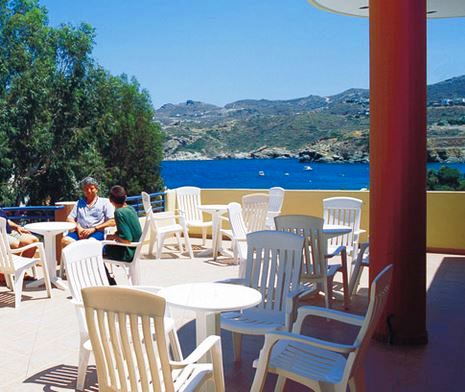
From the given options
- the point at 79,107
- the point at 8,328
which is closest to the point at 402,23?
the point at 8,328

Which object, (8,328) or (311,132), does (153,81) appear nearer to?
(311,132)

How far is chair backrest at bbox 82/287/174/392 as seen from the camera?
2.26 meters

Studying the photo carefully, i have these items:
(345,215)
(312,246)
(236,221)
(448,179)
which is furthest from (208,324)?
(448,179)

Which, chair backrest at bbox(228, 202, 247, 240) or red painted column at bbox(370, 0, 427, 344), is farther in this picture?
chair backrest at bbox(228, 202, 247, 240)

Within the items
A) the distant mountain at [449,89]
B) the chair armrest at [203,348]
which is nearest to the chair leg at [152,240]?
the chair armrest at [203,348]

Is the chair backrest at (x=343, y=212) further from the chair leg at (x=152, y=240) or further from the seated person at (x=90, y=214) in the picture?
the chair leg at (x=152, y=240)

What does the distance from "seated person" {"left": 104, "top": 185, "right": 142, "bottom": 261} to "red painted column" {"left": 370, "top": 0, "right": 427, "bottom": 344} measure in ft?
7.78

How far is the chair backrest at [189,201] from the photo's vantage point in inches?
369

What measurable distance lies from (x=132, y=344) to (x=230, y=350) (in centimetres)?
194

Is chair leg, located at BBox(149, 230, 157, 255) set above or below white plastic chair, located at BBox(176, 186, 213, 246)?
below

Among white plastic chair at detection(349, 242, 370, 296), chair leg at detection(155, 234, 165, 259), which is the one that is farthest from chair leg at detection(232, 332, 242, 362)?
chair leg at detection(155, 234, 165, 259)

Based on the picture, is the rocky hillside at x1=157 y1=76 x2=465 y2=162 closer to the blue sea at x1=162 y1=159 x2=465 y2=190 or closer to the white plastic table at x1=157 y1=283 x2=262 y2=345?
the blue sea at x1=162 y1=159 x2=465 y2=190

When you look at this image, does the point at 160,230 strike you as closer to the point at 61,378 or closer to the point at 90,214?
the point at 90,214

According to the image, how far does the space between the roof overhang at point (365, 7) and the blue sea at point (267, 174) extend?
29.3 metres
